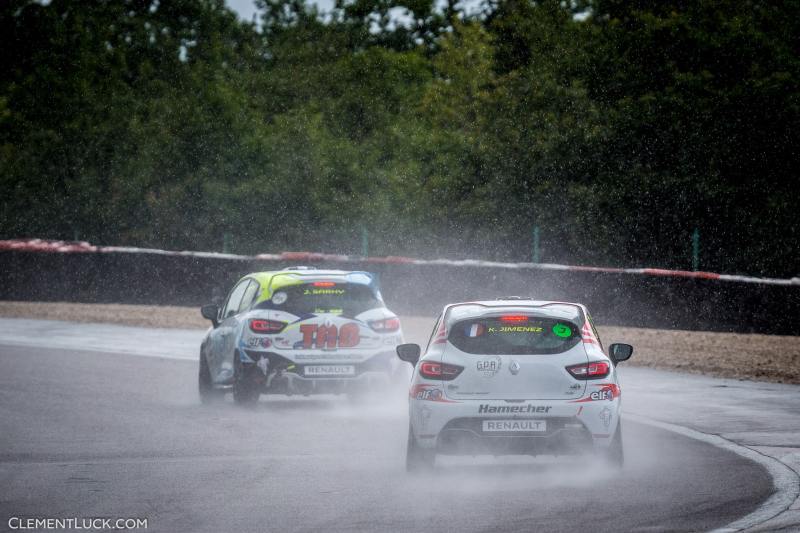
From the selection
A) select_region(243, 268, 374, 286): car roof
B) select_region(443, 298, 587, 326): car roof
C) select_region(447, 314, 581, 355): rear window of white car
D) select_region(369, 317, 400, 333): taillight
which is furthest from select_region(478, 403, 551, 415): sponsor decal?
select_region(243, 268, 374, 286): car roof

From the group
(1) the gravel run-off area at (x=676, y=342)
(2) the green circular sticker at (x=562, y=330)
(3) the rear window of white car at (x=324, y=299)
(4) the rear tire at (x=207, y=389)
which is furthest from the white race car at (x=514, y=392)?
(1) the gravel run-off area at (x=676, y=342)

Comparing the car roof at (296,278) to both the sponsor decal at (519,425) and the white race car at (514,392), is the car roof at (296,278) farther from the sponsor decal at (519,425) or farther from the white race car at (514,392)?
the sponsor decal at (519,425)

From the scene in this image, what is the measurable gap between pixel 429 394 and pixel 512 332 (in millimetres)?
787

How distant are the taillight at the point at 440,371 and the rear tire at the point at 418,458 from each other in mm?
476

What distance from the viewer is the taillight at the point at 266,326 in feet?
47.7

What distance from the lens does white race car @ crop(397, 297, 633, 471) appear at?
32.7 feet

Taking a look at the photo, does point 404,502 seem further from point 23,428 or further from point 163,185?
point 163,185

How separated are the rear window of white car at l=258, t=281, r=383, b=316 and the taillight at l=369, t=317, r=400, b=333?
0.19m

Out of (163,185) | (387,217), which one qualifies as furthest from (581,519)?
(163,185)

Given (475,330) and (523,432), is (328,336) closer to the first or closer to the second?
(475,330)

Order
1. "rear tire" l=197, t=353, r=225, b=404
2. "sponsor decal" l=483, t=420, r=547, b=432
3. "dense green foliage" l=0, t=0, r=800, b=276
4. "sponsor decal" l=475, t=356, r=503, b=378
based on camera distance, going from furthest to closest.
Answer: "dense green foliage" l=0, t=0, r=800, b=276, "rear tire" l=197, t=353, r=225, b=404, "sponsor decal" l=475, t=356, r=503, b=378, "sponsor decal" l=483, t=420, r=547, b=432

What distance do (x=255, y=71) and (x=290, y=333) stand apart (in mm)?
47183

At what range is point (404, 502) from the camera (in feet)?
30.0

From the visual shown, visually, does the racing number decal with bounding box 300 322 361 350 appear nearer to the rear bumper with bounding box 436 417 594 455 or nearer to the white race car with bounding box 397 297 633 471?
the white race car with bounding box 397 297 633 471
